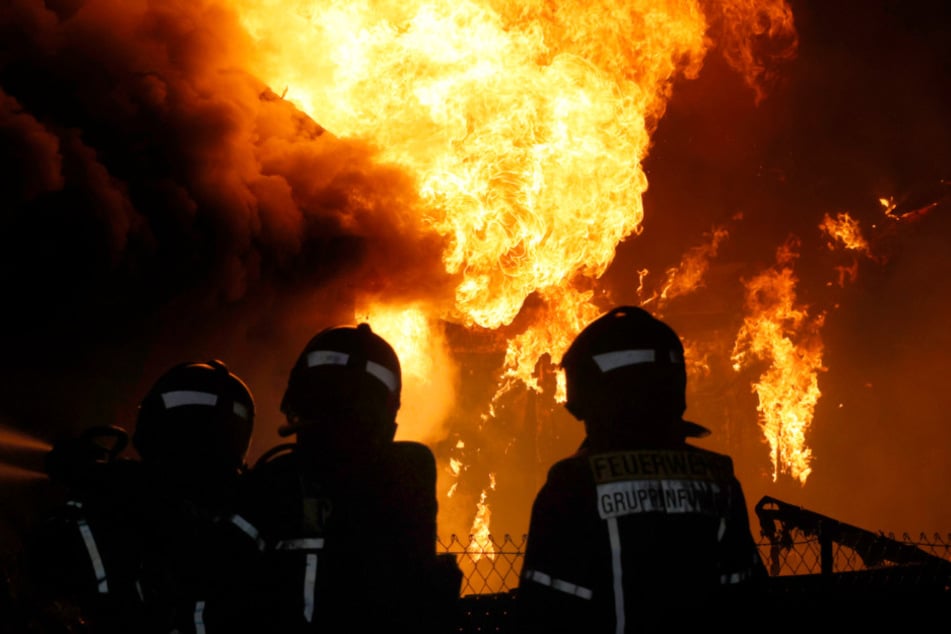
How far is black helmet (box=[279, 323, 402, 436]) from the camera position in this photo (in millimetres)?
2838

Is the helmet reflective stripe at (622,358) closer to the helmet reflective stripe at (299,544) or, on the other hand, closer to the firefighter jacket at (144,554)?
the helmet reflective stripe at (299,544)

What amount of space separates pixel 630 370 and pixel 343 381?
1192 mm

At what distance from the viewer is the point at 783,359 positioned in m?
28.8

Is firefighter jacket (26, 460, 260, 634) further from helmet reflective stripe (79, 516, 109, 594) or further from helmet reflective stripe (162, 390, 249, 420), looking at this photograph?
helmet reflective stripe (162, 390, 249, 420)

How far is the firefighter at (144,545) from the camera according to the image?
249 centimetres

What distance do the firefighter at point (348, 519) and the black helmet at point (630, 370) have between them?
711 mm

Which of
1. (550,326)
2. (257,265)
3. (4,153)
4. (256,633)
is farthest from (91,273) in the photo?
(550,326)

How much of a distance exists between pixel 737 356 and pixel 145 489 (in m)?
29.3

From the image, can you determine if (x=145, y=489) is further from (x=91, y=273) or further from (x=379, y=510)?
(x=91, y=273)

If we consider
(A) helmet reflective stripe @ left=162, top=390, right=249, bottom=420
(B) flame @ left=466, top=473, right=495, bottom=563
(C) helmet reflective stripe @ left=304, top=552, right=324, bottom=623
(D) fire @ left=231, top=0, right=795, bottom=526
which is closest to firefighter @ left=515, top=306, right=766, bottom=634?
(C) helmet reflective stripe @ left=304, top=552, right=324, bottom=623

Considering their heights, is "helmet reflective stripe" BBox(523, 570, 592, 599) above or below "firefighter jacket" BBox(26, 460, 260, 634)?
below

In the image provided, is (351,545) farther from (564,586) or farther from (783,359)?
(783,359)

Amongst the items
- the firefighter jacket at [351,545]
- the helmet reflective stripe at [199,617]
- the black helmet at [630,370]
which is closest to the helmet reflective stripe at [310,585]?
the firefighter jacket at [351,545]

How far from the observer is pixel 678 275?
27.9 meters
